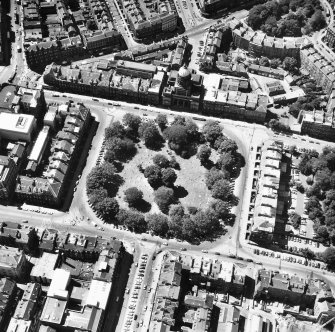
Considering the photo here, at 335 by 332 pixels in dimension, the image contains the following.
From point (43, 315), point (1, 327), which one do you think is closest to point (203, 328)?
point (43, 315)

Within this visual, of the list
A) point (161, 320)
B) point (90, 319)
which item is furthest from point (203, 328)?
point (90, 319)

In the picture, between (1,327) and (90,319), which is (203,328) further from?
(1,327)

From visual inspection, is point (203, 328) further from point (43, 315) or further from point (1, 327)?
point (1, 327)

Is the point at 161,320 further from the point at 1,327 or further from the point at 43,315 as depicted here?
the point at 1,327

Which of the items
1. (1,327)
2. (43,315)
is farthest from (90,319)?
(1,327)

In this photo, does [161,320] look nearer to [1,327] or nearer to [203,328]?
[203,328]
